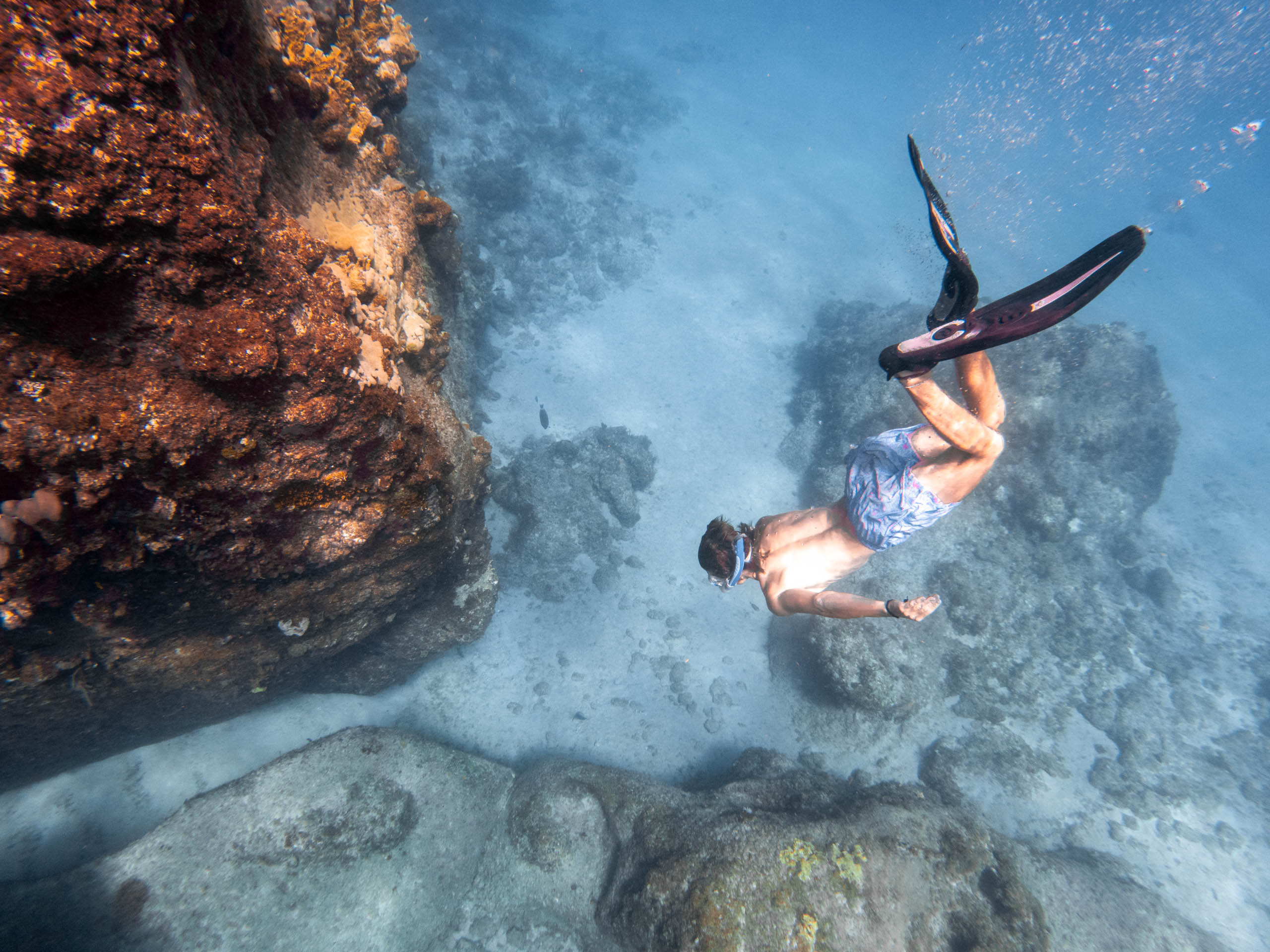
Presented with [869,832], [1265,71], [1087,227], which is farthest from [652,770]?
[1265,71]

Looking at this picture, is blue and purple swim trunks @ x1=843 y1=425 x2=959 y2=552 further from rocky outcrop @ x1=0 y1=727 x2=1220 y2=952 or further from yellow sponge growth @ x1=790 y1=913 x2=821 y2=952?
yellow sponge growth @ x1=790 y1=913 x2=821 y2=952

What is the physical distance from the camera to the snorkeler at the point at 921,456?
2865 millimetres

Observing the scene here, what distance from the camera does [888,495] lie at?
4.56m

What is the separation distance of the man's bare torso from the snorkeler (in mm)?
11

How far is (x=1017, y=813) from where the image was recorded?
360 inches

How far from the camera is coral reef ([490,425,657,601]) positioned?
31.7 ft

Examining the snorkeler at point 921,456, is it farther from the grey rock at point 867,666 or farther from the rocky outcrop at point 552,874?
the grey rock at point 867,666

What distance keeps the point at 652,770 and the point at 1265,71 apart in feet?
327

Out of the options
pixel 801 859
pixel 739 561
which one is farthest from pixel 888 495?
pixel 801 859

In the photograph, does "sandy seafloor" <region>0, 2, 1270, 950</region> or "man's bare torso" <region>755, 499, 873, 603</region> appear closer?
"man's bare torso" <region>755, 499, 873, 603</region>

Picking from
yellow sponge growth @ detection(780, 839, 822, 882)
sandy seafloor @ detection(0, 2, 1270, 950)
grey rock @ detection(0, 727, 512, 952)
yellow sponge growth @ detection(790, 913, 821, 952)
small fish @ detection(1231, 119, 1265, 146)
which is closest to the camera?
grey rock @ detection(0, 727, 512, 952)

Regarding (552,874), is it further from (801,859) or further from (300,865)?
(801,859)

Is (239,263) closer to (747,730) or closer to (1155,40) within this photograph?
(747,730)

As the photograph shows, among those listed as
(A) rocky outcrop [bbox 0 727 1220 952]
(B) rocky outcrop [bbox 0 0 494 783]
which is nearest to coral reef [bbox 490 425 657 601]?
(A) rocky outcrop [bbox 0 727 1220 952]
